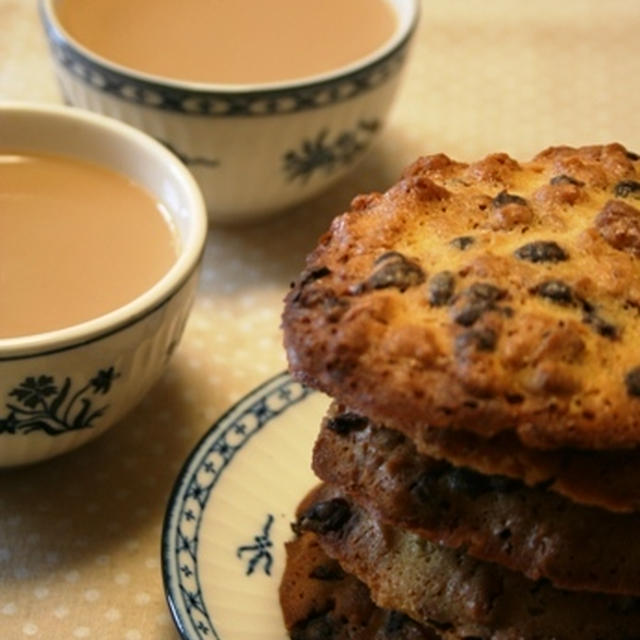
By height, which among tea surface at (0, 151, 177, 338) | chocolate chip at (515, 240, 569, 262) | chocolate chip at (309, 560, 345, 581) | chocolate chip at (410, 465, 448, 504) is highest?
chocolate chip at (515, 240, 569, 262)

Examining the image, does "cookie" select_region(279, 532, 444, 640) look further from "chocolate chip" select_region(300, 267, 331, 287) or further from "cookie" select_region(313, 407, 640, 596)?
"chocolate chip" select_region(300, 267, 331, 287)

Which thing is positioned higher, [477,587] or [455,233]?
[455,233]

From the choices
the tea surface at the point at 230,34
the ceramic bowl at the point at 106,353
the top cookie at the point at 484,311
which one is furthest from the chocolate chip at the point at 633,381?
the tea surface at the point at 230,34

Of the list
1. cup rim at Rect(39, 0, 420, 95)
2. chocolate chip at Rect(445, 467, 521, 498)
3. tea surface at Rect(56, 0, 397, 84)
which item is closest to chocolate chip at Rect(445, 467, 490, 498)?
chocolate chip at Rect(445, 467, 521, 498)

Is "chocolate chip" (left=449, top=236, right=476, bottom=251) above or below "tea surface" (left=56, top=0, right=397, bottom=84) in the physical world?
above

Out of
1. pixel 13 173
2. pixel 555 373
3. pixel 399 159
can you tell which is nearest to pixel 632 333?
pixel 555 373

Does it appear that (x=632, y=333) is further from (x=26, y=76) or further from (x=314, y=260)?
(x=26, y=76)

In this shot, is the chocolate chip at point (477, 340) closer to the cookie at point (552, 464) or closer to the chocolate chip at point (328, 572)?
the cookie at point (552, 464)
